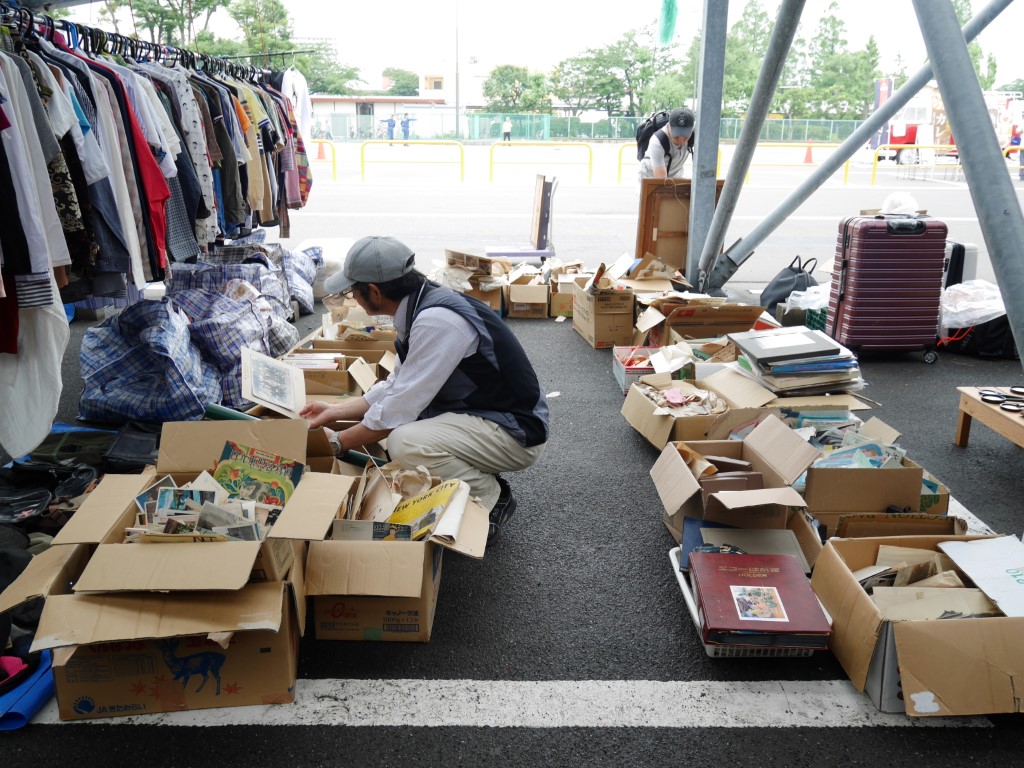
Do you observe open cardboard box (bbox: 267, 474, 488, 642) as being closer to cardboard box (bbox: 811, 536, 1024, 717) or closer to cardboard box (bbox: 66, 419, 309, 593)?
cardboard box (bbox: 66, 419, 309, 593)

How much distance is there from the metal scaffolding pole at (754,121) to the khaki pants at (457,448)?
3.24 metres

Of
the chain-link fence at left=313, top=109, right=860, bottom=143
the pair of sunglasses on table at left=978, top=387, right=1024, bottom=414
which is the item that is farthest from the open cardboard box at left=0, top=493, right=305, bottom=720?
the chain-link fence at left=313, top=109, right=860, bottom=143

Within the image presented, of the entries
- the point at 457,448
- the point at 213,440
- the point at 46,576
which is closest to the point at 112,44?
the point at 213,440

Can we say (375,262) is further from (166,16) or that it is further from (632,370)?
(166,16)

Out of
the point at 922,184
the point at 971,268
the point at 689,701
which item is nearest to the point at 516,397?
the point at 689,701

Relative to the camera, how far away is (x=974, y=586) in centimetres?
258

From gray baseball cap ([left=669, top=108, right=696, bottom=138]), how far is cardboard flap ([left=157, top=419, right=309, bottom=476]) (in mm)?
6084

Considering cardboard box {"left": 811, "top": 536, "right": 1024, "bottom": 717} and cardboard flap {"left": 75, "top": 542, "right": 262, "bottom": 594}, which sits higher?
cardboard flap {"left": 75, "top": 542, "right": 262, "bottom": 594}

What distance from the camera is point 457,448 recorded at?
3164 mm

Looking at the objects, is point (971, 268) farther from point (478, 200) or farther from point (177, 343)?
point (478, 200)

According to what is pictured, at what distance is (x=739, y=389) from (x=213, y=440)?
2810mm

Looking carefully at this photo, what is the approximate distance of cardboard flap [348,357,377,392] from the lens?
4.38 metres

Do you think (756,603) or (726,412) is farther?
(726,412)

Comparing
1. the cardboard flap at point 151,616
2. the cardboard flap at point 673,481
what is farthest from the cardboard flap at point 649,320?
the cardboard flap at point 151,616
